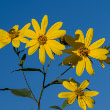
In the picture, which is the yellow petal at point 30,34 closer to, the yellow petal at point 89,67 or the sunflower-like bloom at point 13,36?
the sunflower-like bloom at point 13,36

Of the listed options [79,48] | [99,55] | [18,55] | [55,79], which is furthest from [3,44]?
[99,55]

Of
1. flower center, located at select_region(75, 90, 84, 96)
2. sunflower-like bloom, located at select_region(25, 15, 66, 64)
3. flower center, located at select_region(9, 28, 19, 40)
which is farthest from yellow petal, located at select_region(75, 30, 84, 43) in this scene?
flower center, located at select_region(9, 28, 19, 40)

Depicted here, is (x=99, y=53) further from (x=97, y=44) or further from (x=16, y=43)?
(x=16, y=43)

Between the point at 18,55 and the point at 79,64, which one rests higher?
the point at 18,55

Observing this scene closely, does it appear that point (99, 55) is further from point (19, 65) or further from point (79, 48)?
point (19, 65)

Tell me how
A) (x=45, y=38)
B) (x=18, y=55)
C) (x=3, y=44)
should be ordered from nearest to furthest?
(x=45, y=38), (x=3, y=44), (x=18, y=55)

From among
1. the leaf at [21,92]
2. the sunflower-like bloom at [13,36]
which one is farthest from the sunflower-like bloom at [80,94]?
the sunflower-like bloom at [13,36]

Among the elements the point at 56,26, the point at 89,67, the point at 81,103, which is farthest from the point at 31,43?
the point at 81,103
